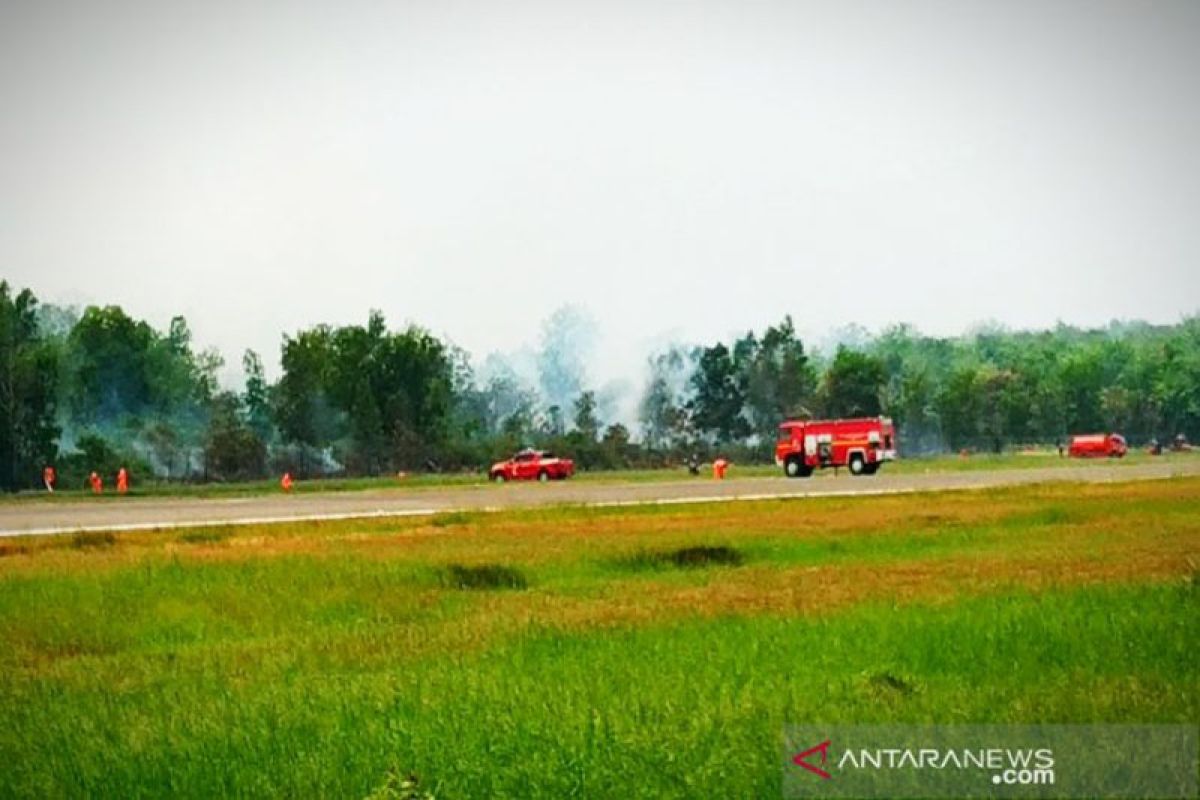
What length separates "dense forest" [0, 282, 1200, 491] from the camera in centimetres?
7662

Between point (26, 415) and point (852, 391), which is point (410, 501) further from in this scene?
point (852, 391)

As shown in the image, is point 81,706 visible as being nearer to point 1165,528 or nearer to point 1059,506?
point 1165,528

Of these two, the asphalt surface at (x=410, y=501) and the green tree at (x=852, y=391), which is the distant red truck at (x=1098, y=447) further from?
the asphalt surface at (x=410, y=501)

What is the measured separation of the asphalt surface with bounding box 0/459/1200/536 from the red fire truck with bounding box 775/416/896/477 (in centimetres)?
652

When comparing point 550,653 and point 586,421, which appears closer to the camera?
point 550,653

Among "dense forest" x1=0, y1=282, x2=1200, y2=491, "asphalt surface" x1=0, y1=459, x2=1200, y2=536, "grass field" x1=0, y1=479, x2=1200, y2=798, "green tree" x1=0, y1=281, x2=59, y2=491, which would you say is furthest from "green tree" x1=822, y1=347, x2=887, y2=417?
"grass field" x1=0, y1=479, x2=1200, y2=798

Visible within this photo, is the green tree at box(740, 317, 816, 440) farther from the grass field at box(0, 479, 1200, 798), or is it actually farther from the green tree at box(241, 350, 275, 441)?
the grass field at box(0, 479, 1200, 798)

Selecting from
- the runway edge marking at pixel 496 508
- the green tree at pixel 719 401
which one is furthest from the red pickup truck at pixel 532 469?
the green tree at pixel 719 401

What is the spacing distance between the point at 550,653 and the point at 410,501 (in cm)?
2982

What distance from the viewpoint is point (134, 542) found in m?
28.6

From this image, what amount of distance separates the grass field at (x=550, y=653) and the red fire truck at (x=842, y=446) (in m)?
35.3

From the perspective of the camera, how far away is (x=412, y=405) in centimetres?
8325

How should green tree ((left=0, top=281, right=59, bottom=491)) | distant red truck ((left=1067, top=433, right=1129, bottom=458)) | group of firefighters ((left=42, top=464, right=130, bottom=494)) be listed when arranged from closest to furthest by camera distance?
group of firefighters ((left=42, top=464, right=130, bottom=494)) → green tree ((left=0, top=281, right=59, bottom=491)) → distant red truck ((left=1067, top=433, right=1129, bottom=458))

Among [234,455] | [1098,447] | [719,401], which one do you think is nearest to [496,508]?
[234,455]
